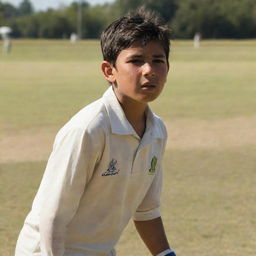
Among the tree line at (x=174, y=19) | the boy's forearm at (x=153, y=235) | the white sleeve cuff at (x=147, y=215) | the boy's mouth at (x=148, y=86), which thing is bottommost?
the tree line at (x=174, y=19)

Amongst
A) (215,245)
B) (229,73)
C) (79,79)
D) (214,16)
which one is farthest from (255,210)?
(214,16)

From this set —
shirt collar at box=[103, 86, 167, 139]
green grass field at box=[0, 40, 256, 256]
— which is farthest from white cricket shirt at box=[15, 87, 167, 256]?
green grass field at box=[0, 40, 256, 256]

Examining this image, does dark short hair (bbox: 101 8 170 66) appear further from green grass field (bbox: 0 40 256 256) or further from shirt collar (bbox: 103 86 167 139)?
green grass field (bbox: 0 40 256 256)

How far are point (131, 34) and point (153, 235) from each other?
3.45 ft

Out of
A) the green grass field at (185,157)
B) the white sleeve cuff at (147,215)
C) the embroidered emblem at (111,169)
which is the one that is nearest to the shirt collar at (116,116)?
the embroidered emblem at (111,169)

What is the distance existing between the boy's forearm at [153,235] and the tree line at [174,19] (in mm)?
101344

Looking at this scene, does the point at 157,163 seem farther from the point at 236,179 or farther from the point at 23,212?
the point at 236,179

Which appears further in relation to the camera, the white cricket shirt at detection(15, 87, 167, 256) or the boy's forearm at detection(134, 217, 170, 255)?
the boy's forearm at detection(134, 217, 170, 255)

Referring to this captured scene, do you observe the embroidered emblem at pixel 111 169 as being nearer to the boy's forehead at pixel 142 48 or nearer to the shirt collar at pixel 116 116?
the shirt collar at pixel 116 116

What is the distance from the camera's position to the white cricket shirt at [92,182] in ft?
10.6

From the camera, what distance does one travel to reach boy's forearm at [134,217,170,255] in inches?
151

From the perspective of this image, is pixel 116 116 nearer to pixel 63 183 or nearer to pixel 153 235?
pixel 63 183

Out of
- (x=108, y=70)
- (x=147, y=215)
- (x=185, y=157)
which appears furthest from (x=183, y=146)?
(x=108, y=70)

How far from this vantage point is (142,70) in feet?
10.9
